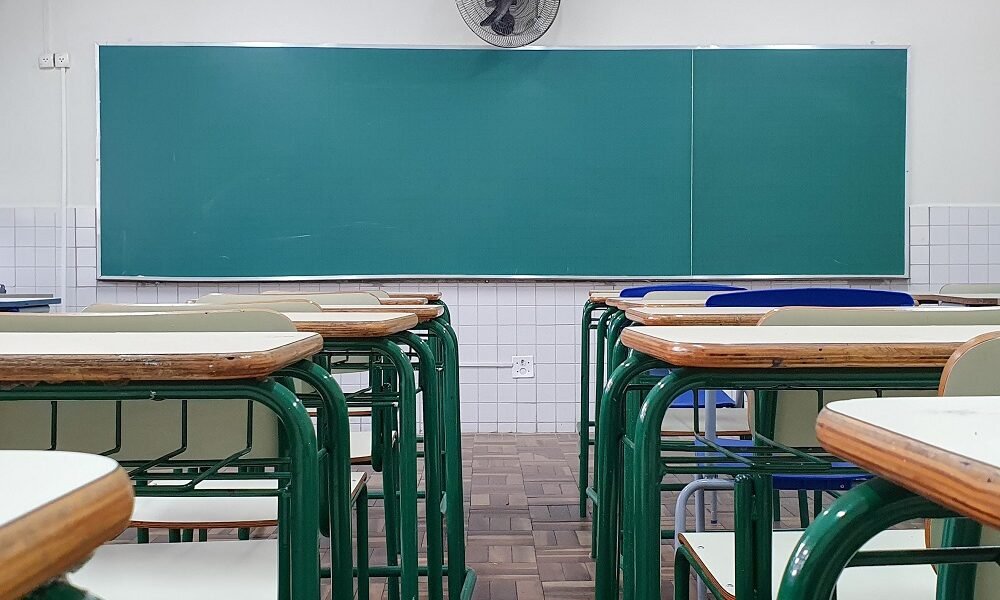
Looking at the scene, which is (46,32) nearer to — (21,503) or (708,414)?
(708,414)

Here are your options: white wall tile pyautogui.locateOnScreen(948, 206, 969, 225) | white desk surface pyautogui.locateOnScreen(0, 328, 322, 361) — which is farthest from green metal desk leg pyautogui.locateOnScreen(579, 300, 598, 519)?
white wall tile pyautogui.locateOnScreen(948, 206, 969, 225)

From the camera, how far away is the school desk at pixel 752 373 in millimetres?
937

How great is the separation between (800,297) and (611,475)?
25.1 inches

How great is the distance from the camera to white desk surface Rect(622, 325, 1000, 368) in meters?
0.93

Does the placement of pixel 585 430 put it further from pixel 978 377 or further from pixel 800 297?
pixel 978 377

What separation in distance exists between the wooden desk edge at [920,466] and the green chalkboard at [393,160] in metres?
3.99

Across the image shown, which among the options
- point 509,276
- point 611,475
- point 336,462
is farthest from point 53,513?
point 509,276

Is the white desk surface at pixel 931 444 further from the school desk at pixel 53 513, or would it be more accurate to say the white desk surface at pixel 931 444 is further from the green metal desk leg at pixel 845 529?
the school desk at pixel 53 513

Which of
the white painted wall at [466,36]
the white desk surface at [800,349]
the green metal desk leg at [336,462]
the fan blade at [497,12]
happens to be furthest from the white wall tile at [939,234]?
the green metal desk leg at [336,462]

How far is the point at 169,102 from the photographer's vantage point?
437 cm

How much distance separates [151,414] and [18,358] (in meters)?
0.55

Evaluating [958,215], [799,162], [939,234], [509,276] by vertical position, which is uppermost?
[799,162]

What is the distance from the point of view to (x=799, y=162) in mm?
4438

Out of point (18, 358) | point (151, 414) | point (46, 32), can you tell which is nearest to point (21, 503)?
point (18, 358)
